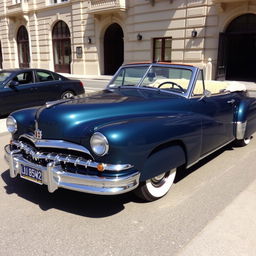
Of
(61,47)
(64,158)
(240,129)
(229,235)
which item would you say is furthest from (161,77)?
(61,47)

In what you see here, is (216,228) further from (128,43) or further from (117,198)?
(128,43)

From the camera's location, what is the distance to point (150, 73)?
4348mm

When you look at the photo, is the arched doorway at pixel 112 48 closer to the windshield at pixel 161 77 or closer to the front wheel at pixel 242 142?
the front wheel at pixel 242 142

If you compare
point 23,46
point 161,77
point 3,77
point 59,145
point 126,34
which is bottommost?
point 59,145

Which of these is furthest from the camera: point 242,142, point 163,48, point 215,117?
point 163,48

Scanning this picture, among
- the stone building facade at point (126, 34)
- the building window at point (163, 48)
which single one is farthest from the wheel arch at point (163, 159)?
the building window at point (163, 48)

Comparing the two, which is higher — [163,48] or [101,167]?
[163,48]

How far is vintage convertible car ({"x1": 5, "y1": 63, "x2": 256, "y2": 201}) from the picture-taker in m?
2.89

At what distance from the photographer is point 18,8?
29078 millimetres

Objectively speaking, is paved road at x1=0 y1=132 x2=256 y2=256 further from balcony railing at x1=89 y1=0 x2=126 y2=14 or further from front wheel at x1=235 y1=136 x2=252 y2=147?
balcony railing at x1=89 y1=0 x2=126 y2=14

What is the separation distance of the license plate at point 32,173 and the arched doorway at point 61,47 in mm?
23918

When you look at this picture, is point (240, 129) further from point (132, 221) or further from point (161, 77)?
point (132, 221)

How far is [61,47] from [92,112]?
24962 mm

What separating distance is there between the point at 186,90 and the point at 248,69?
851 inches
